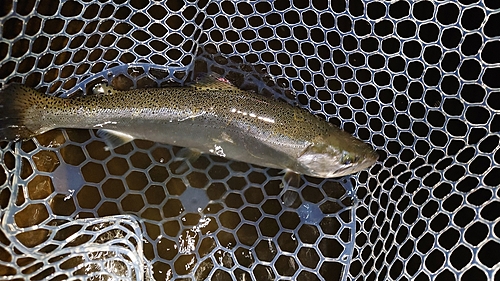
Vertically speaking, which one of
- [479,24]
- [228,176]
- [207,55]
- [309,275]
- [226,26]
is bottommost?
[309,275]

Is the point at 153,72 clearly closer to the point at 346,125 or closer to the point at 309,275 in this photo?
the point at 346,125

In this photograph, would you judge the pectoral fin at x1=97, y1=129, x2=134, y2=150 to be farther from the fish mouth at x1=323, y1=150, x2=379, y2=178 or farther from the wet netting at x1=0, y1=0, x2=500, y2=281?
the fish mouth at x1=323, y1=150, x2=379, y2=178

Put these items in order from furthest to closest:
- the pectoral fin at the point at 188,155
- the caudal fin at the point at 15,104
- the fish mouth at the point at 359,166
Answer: the pectoral fin at the point at 188,155 → the fish mouth at the point at 359,166 → the caudal fin at the point at 15,104

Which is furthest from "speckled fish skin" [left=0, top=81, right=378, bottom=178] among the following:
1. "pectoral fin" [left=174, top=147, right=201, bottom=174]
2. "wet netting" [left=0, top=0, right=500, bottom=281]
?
"wet netting" [left=0, top=0, right=500, bottom=281]

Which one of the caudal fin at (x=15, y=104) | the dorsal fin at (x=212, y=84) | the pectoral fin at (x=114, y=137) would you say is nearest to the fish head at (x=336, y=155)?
the dorsal fin at (x=212, y=84)

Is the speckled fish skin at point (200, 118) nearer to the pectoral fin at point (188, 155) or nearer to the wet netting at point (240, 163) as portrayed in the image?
the pectoral fin at point (188, 155)

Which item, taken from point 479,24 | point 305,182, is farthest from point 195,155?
point 479,24
